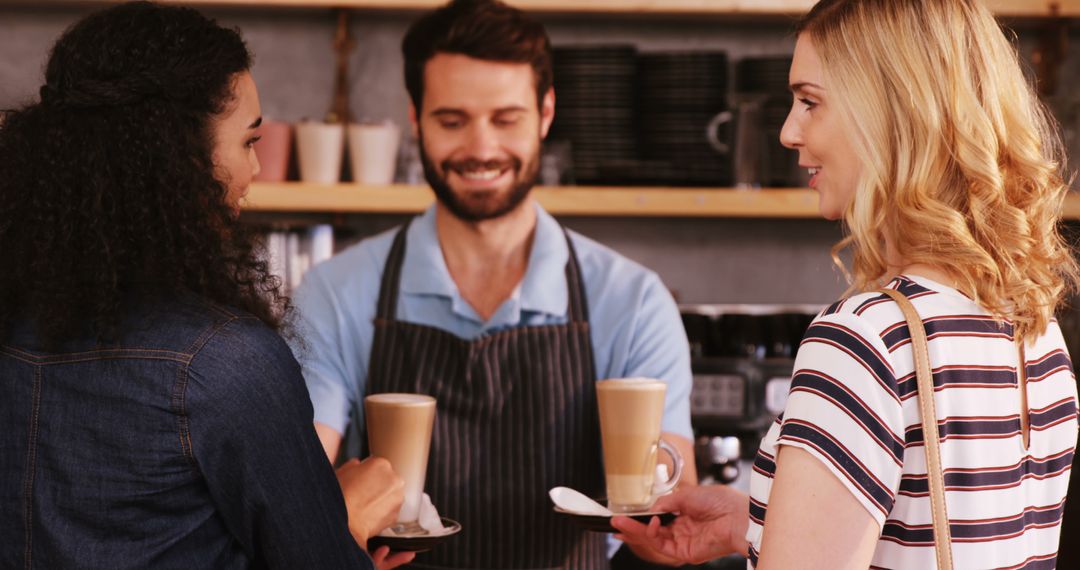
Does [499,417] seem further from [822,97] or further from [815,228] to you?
[815,228]

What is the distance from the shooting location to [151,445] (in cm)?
99

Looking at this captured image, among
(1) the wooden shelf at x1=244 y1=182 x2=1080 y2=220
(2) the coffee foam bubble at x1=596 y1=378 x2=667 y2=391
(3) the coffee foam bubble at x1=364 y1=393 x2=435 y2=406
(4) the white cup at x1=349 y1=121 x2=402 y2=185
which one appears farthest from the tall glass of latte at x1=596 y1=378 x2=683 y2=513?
(4) the white cup at x1=349 y1=121 x2=402 y2=185

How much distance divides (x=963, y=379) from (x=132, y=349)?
0.69 m

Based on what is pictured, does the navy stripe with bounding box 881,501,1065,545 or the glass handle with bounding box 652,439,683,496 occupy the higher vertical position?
the navy stripe with bounding box 881,501,1065,545

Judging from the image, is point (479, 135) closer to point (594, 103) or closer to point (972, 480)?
point (594, 103)

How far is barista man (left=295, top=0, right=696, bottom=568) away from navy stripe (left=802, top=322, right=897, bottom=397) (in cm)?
95

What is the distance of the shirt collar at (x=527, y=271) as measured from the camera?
1.92 m

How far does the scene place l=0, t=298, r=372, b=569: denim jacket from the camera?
39.2 inches

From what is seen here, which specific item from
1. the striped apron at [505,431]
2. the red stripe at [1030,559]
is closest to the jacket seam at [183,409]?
the red stripe at [1030,559]

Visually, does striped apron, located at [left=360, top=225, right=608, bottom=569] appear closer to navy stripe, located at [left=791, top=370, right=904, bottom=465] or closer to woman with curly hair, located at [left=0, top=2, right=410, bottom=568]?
woman with curly hair, located at [left=0, top=2, right=410, bottom=568]

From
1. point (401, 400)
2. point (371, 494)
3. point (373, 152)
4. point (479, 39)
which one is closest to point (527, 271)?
point (479, 39)

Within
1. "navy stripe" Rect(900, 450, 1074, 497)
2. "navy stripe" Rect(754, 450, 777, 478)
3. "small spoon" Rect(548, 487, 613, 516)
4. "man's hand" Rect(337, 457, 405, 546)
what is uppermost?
"navy stripe" Rect(900, 450, 1074, 497)

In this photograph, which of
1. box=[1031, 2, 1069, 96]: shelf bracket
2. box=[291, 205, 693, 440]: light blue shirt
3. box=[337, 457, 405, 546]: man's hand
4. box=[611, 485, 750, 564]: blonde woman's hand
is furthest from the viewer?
box=[1031, 2, 1069, 96]: shelf bracket

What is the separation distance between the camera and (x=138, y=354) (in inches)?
39.5
